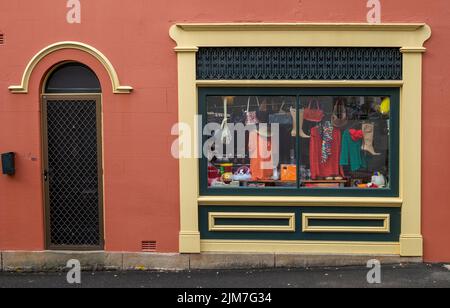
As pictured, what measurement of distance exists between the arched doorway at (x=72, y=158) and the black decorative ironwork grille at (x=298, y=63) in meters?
1.69

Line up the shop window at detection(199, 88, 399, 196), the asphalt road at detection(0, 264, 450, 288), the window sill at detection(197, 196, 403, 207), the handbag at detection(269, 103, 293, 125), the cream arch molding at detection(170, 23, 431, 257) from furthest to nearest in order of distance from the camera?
the handbag at detection(269, 103, 293, 125), the shop window at detection(199, 88, 399, 196), the window sill at detection(197, 196, 403, 207), the cream arch molding at detection(170, 23, 431, 257), the asphalt road at detection(0, 264, 450, 288)

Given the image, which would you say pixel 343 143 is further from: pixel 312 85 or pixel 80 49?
pixel 80 49

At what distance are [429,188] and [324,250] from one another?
1657mm

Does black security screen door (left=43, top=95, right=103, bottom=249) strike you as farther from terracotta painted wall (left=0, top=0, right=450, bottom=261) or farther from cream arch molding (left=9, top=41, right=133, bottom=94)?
cream arch molding (left=9, top=41, right=133, bottom=94)

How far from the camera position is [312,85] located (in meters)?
7.96

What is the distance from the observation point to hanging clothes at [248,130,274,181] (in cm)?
826

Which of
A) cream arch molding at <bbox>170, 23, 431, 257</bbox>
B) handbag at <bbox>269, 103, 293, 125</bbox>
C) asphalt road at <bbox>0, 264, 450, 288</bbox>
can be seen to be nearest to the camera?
asphalt road at <bbox>0, 264, 450, 288</bbox>

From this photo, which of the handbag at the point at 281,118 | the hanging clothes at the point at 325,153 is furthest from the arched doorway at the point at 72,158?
the hanging clothes at the point at 325,153

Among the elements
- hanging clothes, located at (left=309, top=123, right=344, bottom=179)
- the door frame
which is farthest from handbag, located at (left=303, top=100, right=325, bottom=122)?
the door frame

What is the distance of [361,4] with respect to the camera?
25.6 ft

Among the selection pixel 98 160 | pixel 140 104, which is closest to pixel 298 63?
pixel 140 104

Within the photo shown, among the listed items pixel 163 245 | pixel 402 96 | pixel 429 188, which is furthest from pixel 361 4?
pixel 163 245

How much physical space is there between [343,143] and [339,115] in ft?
1.33

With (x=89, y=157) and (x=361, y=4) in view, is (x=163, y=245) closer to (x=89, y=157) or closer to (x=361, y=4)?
(x=89, y=157)
